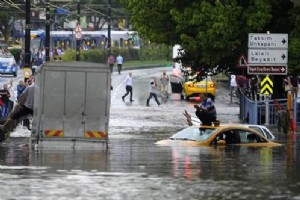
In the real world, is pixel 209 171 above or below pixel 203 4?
below

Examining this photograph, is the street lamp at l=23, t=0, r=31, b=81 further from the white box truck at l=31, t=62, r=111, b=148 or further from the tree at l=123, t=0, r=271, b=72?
the white box truck at l=31, t=62, r=111, b=148

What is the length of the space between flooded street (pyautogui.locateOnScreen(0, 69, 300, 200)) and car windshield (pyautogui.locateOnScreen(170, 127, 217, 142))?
0.92 meters

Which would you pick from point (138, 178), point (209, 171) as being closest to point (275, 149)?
point (209, 171)

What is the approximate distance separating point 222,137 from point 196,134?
95 centimetres

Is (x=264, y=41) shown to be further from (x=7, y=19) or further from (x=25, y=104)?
(x=7, y=19)

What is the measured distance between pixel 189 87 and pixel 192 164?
3947cm

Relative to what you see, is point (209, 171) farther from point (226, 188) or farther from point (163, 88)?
point (163, 88)

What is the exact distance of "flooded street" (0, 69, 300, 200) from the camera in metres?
16.8

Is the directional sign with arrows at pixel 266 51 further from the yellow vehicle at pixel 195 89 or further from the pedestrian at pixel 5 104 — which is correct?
the yellow vehicle at pixel 195 89

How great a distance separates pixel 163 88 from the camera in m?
65.6

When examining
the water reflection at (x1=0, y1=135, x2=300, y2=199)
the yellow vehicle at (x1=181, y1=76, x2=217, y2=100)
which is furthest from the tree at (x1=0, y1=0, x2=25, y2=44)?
the water reflection at (x1=0, y1=135, x2=300, y2=199)

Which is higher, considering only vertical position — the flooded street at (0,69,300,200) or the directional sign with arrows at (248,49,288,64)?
the directional sign with arrows at (248,49,288,64)

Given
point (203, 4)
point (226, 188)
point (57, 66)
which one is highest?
point (203, 4)

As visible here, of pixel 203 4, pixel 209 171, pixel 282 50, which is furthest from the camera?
pixel 203 4
